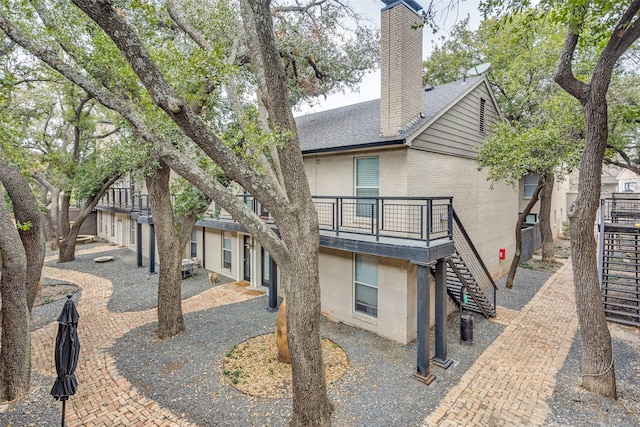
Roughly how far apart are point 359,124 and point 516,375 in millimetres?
8100

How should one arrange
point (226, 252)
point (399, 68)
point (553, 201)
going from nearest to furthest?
point (399, 68), point (226, 252), point (553, 201)

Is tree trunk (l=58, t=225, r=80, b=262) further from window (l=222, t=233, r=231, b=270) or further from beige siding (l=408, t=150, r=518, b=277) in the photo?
beige siding (l=408, t=150, r=518, b=277)

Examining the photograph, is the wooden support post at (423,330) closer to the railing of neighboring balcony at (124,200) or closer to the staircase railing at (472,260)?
the staircase railing at (472,260)

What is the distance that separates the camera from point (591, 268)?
620 centimetres

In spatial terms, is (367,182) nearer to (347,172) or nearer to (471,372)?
(347,172)

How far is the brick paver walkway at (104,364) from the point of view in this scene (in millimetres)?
5406

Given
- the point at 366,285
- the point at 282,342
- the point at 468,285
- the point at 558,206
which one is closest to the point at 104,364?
the point at 282,342

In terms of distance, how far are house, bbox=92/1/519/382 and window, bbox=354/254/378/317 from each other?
3 centimetres

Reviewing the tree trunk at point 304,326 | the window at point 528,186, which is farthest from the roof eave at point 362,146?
the window at point 528,186

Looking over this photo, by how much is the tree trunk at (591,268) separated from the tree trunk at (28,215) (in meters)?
10.6

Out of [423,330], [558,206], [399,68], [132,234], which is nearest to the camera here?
[423,330]

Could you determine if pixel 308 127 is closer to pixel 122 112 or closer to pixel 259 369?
pixel 122 112

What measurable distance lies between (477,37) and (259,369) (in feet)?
66.4

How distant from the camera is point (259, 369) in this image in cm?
692
